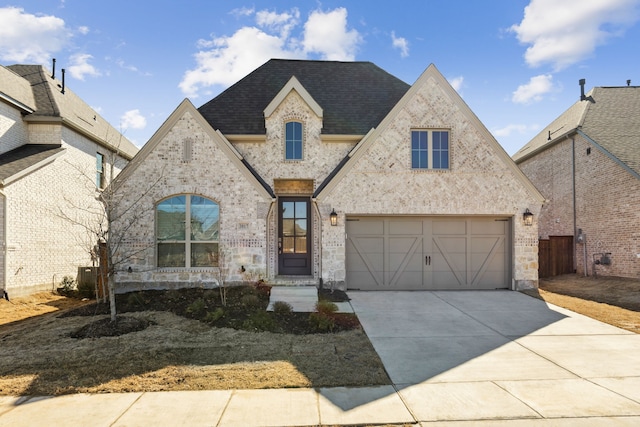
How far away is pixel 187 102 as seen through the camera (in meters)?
11.5

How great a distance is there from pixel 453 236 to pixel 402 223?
1.84 m

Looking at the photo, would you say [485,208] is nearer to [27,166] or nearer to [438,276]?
[438,276]

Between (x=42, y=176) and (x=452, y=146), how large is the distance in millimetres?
14426

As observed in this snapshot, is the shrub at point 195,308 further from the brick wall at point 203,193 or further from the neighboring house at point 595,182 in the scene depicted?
the neighboring house at point 595,182

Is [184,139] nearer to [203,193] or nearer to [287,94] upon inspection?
[203,193]

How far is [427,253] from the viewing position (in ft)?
39.5

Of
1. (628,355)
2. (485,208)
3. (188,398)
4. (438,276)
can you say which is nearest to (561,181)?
(485,208)

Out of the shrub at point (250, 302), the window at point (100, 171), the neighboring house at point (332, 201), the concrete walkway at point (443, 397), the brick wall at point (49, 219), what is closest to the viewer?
the concrete walkway at point (443, 397)

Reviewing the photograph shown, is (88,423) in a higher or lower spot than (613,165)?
lower

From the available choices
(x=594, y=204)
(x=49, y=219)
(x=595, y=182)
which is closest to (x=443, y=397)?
(x=49, y=219)

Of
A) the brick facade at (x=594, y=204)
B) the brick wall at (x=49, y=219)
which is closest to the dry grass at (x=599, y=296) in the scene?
the brick facade at (x=594, y=204)

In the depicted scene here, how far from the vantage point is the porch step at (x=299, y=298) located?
9130 mm

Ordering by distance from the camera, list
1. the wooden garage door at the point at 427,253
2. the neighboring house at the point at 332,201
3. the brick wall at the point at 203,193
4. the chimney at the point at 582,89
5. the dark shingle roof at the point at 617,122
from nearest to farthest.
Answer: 1. the brick wall at the point at 203,193
2. the neighboring house at the point at 332,201
3. the wooden garage door at the point at 427,253
4. the dark shingle roof at the point at 617,122
5. the chimney at the point at 582,89

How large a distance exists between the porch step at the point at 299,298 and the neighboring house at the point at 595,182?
11.5m
